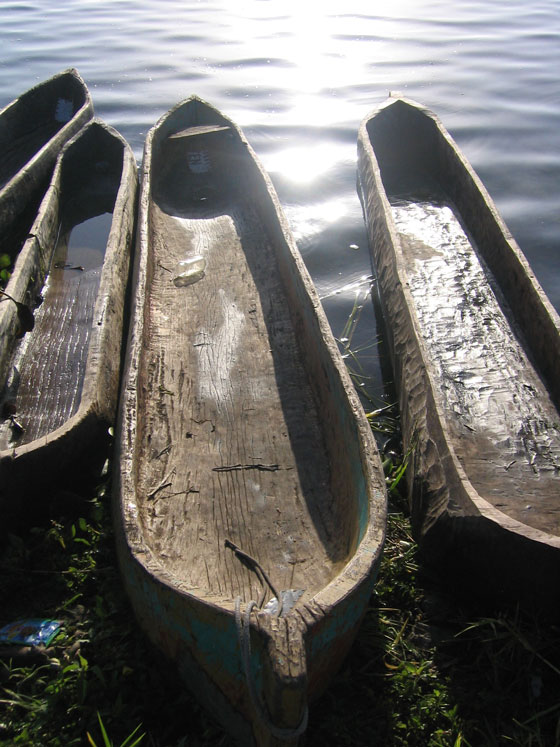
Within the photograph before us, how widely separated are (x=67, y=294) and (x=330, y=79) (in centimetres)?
697

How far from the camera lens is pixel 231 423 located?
3.60m

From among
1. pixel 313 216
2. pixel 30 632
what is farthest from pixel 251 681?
pixel 313 216

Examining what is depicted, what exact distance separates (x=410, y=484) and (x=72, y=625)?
170 cm

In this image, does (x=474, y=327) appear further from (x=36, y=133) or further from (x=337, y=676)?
(x=36, y=133)

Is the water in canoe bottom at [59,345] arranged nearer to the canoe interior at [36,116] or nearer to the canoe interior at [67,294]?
the canoe interior at [67,294]

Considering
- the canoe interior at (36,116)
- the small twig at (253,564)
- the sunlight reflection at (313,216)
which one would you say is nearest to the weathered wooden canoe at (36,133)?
the canoe interior at (36,116)

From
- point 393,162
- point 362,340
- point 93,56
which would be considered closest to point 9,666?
point 362,340

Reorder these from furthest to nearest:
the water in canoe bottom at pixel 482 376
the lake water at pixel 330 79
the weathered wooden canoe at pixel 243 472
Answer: the lake water at pixel 330 79, the water in canoe bottom at pixel 482 376, the weathered wooden canoe at pixel 243 472

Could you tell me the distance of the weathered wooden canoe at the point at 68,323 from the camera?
3.09 meters

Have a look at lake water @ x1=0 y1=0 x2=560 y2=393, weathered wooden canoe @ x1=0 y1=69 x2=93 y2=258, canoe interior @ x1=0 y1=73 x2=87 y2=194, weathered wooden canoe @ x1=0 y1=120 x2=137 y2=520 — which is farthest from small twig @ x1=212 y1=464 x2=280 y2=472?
canoe interior @ x1=0 y1=73 x2=87 y2=194

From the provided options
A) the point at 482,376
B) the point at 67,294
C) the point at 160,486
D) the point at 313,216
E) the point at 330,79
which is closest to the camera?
the point at 160,486

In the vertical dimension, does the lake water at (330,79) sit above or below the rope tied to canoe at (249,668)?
above

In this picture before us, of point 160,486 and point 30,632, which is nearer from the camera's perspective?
point 30,632

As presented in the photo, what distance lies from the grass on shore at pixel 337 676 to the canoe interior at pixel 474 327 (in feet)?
2.07
